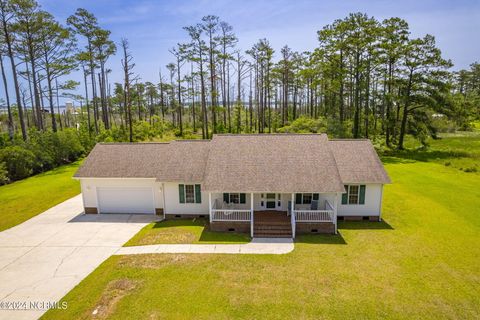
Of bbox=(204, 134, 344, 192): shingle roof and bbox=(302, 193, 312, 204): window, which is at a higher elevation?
bbox=(204, 134, 344, 192): shingle roof

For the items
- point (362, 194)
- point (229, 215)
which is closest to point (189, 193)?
point (229, 215)

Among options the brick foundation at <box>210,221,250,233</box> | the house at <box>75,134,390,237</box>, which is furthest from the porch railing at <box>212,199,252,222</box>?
the brick foundation at <box>210,221,250,233</box>

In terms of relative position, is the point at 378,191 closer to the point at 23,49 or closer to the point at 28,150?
the point at 28,150

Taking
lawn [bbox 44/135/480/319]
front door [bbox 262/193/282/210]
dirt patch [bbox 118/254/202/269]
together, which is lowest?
lawn [bbox 44/135/480/319]

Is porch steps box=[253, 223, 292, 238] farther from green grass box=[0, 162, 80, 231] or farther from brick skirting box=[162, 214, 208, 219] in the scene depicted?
green grass box=[0, 162, 80, 231]

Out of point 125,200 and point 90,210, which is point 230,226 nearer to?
point 125,200
